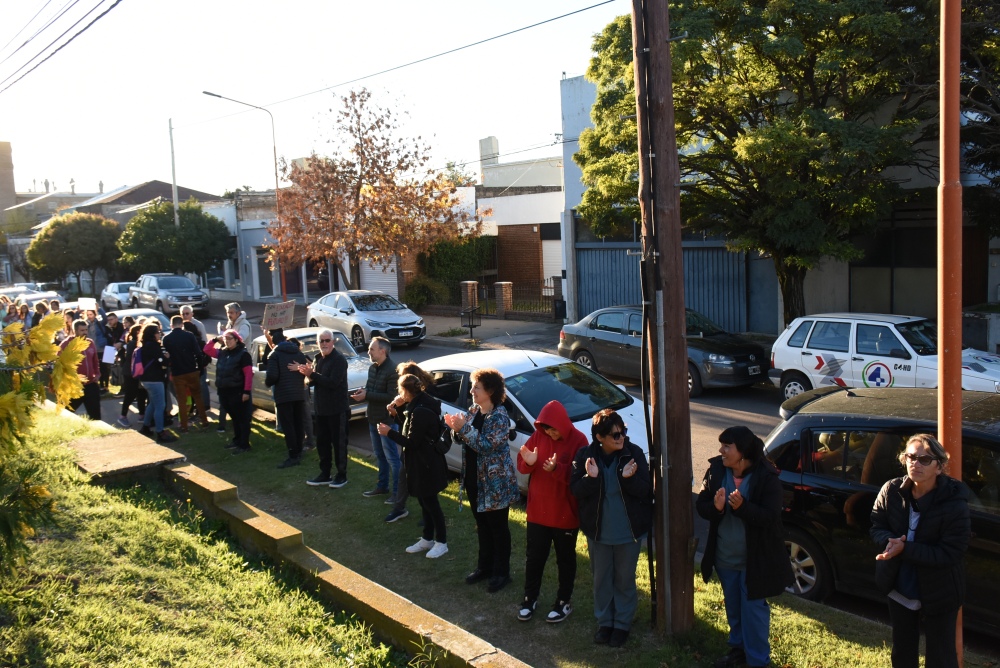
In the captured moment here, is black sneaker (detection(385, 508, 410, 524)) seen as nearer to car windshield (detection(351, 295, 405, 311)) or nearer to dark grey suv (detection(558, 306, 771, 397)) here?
dark grey suv (detection(558, 306, 771, 397))

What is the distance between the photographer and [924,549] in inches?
170

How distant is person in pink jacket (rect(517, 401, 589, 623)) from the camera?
554cm

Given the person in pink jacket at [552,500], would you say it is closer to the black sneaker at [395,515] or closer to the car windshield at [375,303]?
the black sneaker at [395,515]

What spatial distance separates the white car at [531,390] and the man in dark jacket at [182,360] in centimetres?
383

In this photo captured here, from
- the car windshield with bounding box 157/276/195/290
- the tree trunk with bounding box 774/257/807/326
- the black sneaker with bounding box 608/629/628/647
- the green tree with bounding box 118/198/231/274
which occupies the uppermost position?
the green tree with bounding box 118/198/231/274

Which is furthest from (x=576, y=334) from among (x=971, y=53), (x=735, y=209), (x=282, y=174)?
(x=282, y=174)

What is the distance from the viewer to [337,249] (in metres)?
25.1

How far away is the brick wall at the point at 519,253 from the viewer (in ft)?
102

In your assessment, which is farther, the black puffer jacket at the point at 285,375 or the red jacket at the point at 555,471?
the black puffer jacket at the point at 285,375

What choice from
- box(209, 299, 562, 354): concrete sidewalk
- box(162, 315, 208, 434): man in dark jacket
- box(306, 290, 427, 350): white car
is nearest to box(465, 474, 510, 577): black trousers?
box(162, 315, 208, 434): man in dark jacket

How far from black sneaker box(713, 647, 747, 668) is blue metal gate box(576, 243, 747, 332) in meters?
15.3

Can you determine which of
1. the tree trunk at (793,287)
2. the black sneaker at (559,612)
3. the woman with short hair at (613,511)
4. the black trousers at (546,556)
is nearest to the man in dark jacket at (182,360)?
the black trousers at (546,556)

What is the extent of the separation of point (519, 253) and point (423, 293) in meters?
4.28

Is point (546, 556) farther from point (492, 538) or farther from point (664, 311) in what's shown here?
point (664, 311)
